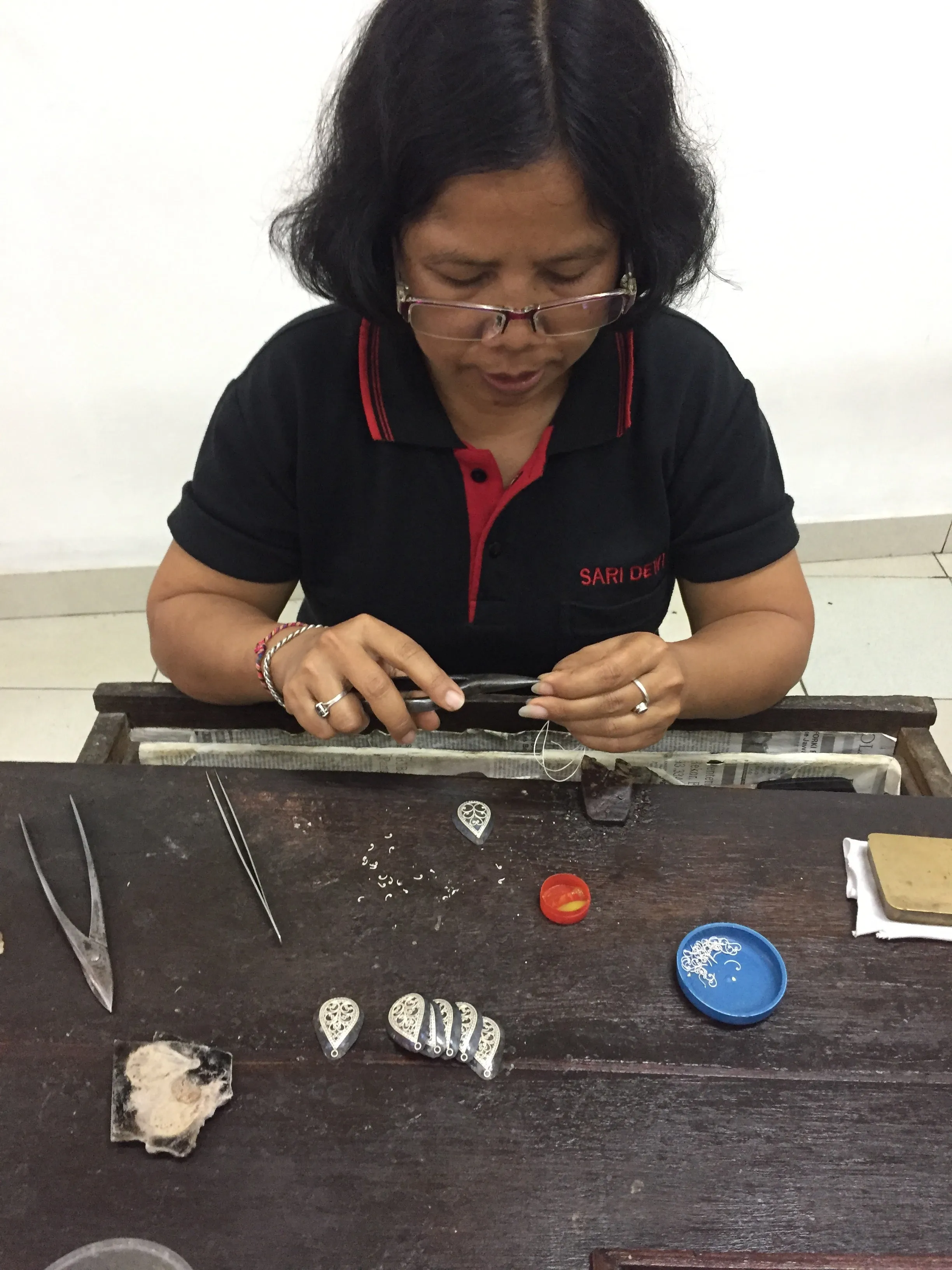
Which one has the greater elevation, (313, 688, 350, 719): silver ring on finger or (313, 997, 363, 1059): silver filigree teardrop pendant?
(313, 688, 350, 719): silver ring on finger

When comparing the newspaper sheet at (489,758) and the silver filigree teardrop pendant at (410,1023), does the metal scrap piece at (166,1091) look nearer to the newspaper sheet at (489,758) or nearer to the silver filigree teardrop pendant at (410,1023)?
the silver filigree teardrop pendant at (410,1023)

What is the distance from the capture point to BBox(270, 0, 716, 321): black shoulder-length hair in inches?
26.7

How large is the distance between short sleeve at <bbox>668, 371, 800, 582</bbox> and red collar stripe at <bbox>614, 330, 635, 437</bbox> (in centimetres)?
8

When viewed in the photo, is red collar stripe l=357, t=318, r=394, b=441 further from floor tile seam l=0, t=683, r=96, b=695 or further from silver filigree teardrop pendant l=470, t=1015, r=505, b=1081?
floor tile seam l=0, t=683, r=96, b=695

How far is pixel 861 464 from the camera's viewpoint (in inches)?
93.4

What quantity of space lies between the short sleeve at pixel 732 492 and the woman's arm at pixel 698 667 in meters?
0.03

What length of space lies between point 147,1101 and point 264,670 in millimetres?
440

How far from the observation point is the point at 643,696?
892mm

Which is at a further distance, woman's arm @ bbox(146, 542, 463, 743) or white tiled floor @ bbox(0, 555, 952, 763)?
white tiled floor @ bbox(0, 555, 952, 763)

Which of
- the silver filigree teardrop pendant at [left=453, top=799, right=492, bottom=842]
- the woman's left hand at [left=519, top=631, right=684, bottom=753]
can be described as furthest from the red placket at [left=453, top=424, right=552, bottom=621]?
the silver filigree teardrop pendant at [left=453, top=799, right=492, bottom=842]

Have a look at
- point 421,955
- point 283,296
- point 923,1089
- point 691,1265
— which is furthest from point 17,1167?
point 283,296

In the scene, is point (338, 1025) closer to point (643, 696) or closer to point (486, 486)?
point (643, 696)

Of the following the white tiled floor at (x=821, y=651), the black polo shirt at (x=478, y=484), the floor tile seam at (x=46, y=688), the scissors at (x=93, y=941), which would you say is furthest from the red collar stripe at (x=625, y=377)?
the floor tile seam at (x=46, y=688)

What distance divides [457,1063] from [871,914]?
1.19ft
